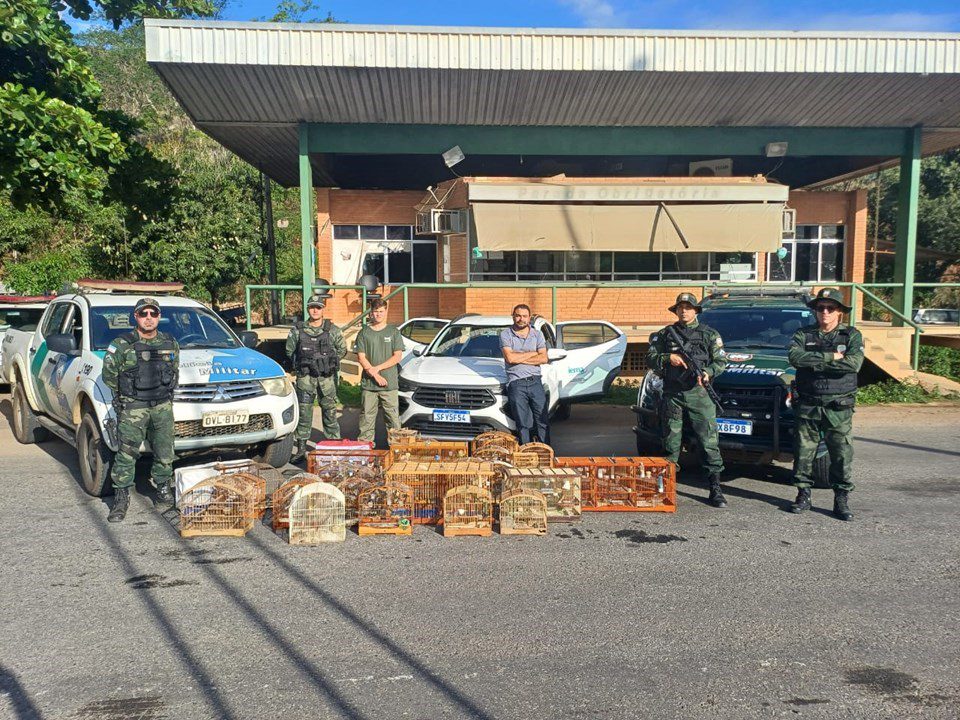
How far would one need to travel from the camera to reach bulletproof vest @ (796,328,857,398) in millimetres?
6117

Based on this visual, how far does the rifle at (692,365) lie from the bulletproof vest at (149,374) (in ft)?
14.1

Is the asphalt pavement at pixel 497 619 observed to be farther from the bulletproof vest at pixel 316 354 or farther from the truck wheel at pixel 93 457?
the bulletproof vest at pixel 316 354

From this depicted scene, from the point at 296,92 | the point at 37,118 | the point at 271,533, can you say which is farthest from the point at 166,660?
the point at 296,92

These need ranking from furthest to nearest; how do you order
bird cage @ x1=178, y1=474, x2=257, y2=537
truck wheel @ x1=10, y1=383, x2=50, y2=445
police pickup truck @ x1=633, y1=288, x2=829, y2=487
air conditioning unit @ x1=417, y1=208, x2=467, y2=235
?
air conditioning unit @ x1=417, y1=208, x2=467, y2=235
truck wheel @ x1=10, y1=383, x2=50, y2=445
police pickup truck @ x1=633, y1=288, x2=829, y2=487
bird cage @ x1=178, y1=474, x2=257, y2=537

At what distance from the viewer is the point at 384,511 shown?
228 inches

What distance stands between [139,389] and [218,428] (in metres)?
0.91

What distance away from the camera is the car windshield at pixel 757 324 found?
8.11 meters

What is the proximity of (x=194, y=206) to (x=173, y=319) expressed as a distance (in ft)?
49.4

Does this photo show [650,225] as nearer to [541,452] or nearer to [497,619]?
[541,452]

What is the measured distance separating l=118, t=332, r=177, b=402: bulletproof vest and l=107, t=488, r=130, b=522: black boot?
795mm

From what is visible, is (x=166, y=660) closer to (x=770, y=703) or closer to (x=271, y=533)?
(x=271, y=533)

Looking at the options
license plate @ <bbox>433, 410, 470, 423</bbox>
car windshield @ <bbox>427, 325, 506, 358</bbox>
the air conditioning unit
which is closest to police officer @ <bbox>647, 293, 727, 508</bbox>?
license plate @ <bbox>433, 410, 470, 423</bbox>

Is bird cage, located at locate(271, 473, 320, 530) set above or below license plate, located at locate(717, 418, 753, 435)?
below

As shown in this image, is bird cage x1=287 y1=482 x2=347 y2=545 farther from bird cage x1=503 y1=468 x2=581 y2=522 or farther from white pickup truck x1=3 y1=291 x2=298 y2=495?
white pickup truck x1=3 y1=291 x2=298 y2=495
